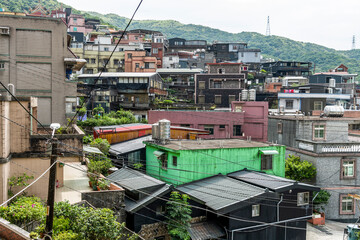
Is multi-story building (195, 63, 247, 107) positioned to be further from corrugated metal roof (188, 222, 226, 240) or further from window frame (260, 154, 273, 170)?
corrugated metal roof (188, 222, 226, 240)

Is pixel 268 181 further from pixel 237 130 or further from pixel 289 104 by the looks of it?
pixel 289 104

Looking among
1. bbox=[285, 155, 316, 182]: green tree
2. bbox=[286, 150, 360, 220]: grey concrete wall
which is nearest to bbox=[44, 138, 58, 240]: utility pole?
bbox=[285, 155, 316, 182]: green tree

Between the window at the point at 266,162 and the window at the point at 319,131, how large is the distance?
8.16m

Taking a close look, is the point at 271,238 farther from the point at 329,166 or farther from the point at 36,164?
the point at 36,164

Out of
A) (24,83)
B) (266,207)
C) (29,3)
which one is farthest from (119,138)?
(29,3)

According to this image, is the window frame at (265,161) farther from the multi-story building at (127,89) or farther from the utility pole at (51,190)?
the multi-story building at (127,89)

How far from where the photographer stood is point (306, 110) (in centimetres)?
4822

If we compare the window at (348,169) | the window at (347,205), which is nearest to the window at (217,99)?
the window at (348,169)

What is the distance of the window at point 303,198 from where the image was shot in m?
21.1

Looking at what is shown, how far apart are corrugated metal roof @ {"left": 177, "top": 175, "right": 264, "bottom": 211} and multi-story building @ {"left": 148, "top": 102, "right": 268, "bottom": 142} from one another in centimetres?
1613

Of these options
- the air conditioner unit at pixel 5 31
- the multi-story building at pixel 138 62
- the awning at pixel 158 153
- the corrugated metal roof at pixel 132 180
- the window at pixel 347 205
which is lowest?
the window at pixel 347 205

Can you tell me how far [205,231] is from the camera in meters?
18.3

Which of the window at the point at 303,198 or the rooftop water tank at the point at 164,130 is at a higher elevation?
the rooftop water tank at the point at 164,130

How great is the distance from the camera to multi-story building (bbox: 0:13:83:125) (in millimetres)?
24875
